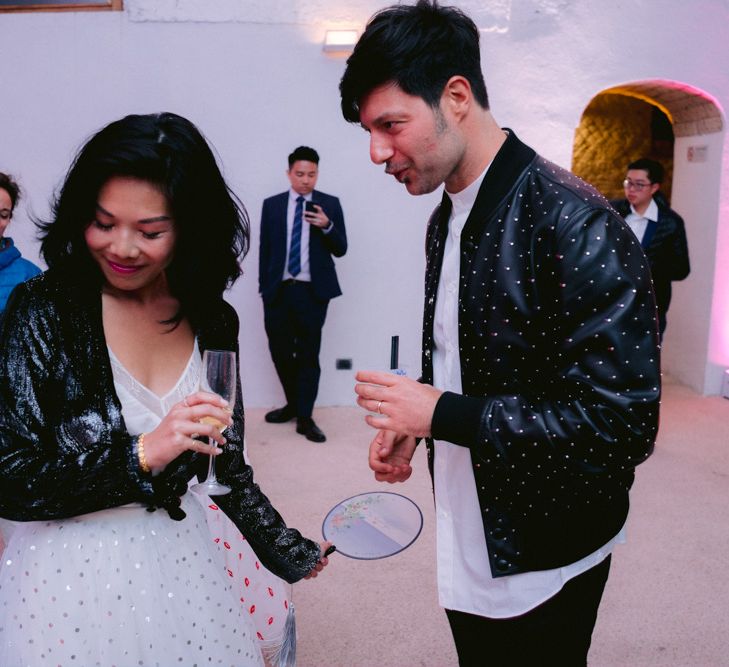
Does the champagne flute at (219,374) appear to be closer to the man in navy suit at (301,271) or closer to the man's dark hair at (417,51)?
the man's dark hair at (417,51)

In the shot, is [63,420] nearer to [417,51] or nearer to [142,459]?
Answer: [142,459]

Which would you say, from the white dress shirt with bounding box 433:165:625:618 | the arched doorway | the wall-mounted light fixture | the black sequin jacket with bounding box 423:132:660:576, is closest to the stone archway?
the arched doorway

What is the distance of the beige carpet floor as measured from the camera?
109 inches

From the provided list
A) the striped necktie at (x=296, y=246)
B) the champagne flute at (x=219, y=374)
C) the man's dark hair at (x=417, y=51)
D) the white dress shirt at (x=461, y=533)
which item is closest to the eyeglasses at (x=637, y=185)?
the striped necktie at (x=296, y=246)

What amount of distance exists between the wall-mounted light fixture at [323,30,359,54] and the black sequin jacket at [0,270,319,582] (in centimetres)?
431

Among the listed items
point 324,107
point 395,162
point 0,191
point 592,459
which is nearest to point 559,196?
point 395,162

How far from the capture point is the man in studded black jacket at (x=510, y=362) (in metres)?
1.22

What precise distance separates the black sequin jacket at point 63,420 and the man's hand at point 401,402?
14.2 inches

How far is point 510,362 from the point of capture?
1.35 meters

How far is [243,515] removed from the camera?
1588mm

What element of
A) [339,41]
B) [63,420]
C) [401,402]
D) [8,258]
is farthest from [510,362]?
[339,41]

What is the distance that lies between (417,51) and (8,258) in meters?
2.40

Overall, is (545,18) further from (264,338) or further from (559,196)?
(559,196)

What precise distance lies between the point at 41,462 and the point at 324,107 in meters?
4.59
